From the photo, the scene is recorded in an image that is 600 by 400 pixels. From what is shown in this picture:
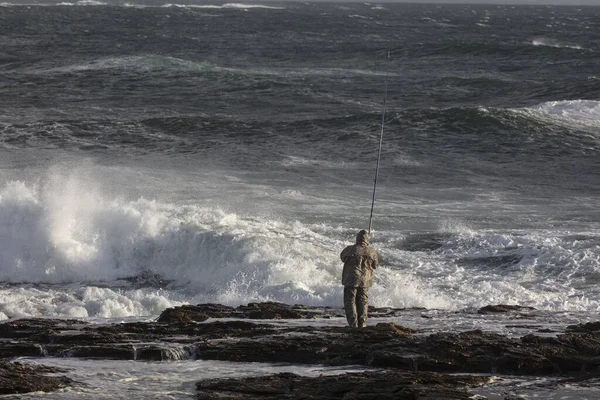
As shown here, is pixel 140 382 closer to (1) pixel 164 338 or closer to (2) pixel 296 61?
(1) pixel 164 338

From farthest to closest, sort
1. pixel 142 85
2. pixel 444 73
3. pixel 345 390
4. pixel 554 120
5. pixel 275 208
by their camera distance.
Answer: pixel 444 73, pixel 142 85, pixel 554 120, pixel 275 208, pixel 345 390

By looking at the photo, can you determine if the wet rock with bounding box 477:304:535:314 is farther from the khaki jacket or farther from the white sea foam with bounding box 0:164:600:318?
the khaki jacket

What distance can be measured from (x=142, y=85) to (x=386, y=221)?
2159 centimetres

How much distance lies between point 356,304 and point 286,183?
11356mm

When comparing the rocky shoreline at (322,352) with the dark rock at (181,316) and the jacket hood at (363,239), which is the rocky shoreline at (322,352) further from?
the jacket hood at (363,239)

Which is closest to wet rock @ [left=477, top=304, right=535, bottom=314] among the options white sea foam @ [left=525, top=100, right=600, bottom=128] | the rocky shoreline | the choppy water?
the choppy water

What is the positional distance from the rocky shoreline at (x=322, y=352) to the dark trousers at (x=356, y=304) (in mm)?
270

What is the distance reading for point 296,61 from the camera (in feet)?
163

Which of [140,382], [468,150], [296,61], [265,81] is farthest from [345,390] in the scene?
[296,61]

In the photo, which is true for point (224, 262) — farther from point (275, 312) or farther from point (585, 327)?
point (585, 327)

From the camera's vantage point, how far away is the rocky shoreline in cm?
841

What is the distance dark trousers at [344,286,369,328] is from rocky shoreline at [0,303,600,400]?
0.27 meters

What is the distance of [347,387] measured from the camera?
27.3 feet

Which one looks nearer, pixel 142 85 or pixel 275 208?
pixel 275 208
